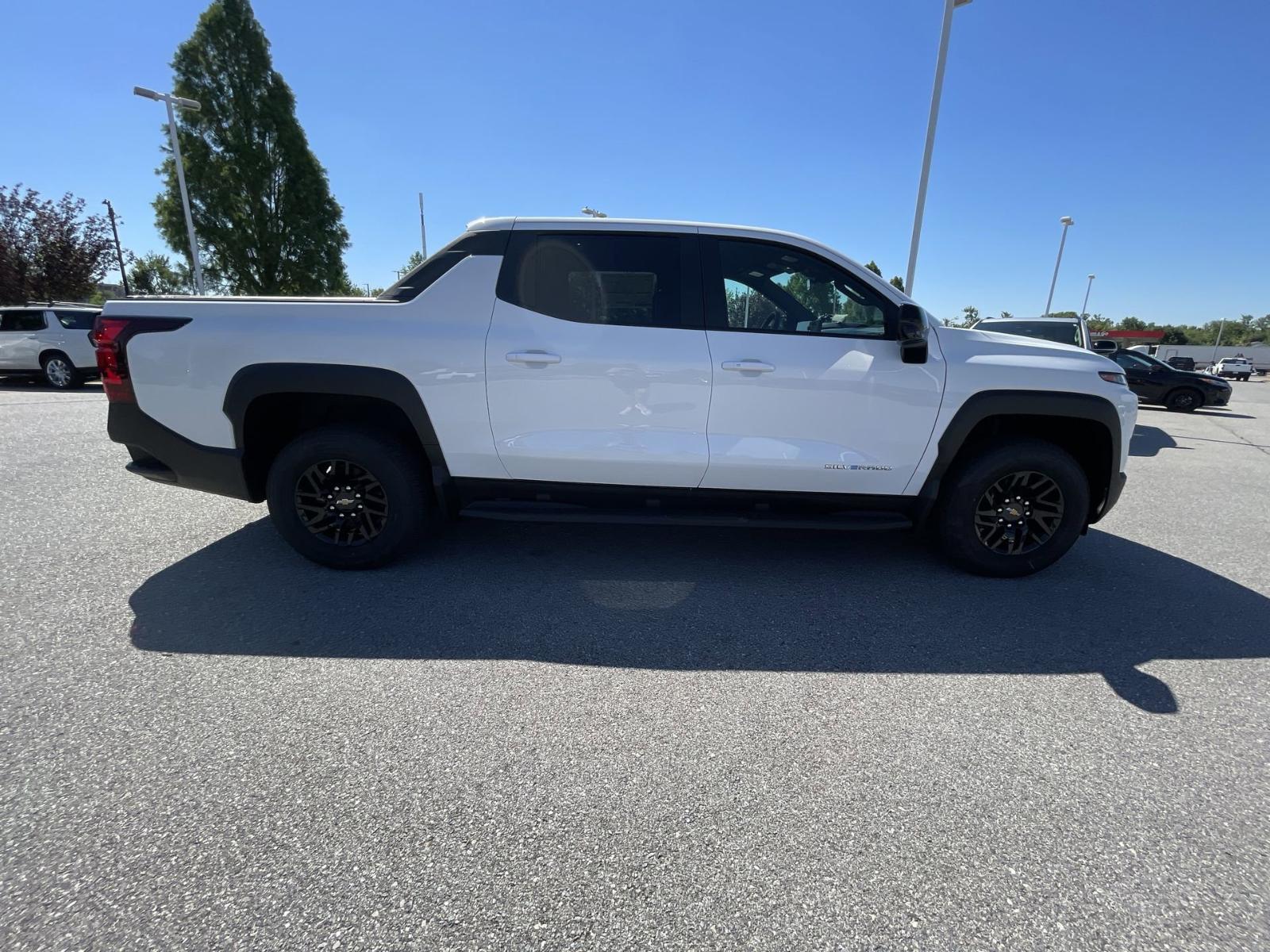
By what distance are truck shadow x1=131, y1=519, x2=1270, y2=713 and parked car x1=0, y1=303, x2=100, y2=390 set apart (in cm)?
1323

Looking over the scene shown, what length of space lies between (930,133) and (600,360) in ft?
32.6

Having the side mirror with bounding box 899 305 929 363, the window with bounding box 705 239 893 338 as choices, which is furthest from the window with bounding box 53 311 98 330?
the side mirror with bounding box 899 305 929 363

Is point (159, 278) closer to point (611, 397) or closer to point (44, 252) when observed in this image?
point (44, 252)

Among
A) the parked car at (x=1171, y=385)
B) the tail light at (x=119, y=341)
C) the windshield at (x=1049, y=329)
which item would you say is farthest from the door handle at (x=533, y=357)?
the parked car at (x=1171, y=385)

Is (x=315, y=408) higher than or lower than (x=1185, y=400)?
higher

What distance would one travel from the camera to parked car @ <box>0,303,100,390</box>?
12562mm

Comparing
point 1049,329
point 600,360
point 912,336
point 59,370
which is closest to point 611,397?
point 600,360

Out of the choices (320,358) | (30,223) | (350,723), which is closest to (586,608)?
(350,723)

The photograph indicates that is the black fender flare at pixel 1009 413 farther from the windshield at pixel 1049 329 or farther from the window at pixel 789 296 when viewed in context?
the windshield at pixel 1049 329

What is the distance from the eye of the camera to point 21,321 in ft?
41.2

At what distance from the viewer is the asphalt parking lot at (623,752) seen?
1495 millimetres

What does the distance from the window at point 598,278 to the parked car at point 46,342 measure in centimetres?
1417

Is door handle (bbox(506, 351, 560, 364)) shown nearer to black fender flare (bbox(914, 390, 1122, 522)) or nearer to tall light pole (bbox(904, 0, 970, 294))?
black fender flare (bbox(914, 390, 1122, 522))

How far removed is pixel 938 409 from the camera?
10.8 feet
